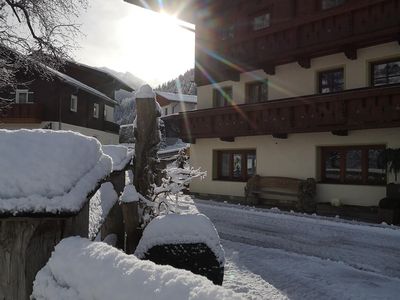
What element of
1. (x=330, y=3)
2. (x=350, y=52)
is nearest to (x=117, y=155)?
(x=350, y=52)

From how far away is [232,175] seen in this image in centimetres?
1884

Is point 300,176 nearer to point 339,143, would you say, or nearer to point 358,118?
point 339,143

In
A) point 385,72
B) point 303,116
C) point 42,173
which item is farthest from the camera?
point 303,116

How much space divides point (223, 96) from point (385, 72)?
8.13 m

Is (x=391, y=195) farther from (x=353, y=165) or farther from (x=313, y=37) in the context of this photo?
(x=313, y=37)

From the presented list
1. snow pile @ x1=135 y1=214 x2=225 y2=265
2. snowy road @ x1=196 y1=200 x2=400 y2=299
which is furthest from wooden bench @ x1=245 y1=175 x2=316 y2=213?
snow pile @ x1=135 y1=214 x2=225 y2=265

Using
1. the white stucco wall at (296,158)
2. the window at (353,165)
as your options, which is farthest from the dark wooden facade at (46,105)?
the window at (353,165)

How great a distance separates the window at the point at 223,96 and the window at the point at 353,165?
5995 mm

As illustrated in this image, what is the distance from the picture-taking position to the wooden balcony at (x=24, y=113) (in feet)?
79.6

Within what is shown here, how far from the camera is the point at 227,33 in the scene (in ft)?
63.5

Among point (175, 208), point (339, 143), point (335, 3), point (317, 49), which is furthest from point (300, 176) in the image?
point (175, 208)

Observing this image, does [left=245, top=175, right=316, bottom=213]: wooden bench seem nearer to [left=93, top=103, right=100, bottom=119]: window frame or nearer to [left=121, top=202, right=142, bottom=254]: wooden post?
[left=121, top=202, right=142, bottom=254]: wooden post

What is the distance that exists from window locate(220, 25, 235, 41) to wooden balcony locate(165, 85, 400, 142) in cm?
413

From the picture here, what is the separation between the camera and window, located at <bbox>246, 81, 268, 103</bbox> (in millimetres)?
Result: 17489
